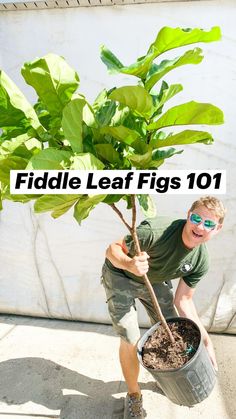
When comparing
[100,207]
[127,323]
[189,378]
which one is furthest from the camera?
[100,207]

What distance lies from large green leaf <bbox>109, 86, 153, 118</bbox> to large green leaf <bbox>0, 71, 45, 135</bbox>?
232 millimetres

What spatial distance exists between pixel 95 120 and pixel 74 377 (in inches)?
67.8

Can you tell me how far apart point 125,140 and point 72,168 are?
0.21m

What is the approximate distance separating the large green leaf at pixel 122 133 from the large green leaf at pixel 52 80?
13 cm

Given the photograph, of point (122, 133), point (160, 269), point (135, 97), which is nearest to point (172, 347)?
point (160, 269)

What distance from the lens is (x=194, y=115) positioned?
88 cm

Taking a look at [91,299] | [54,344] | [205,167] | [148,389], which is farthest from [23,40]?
[148,389]

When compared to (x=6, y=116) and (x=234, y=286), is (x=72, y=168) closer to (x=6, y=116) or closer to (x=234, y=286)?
(x=6, y=116)

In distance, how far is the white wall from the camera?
7.83ft

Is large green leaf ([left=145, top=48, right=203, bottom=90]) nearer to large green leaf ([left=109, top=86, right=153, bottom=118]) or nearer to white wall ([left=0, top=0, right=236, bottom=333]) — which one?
large green leaf ([left=109, top=86, right=153, bottom=118])

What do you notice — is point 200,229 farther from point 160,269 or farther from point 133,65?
point 133,65

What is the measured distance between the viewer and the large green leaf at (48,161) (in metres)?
0.85

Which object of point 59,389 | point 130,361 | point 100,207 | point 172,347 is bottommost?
point 59,389

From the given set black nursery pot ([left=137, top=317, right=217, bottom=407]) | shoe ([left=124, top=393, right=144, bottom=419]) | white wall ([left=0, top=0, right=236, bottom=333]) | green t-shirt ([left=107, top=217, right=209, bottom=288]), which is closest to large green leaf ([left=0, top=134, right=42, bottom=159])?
green t-shirt ([left=107, top=217, right=209, bottom=288])
